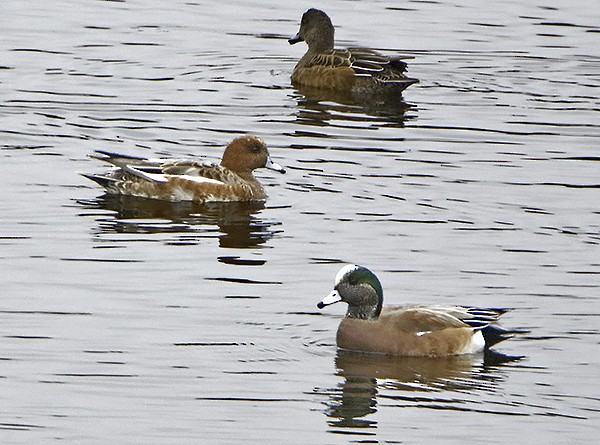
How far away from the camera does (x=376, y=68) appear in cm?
2203

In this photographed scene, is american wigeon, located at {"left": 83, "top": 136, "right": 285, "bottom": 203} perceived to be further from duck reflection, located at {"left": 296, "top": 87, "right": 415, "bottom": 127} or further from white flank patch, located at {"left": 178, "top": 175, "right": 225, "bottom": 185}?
duck reflection, located at {"left": 296, "top": 87, "right": 415, "bottom": 127}

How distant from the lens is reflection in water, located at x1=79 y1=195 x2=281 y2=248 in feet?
48.4

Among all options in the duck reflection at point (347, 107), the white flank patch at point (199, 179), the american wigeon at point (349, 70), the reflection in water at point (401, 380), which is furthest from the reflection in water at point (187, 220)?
the american wigeon at point (349, 70)

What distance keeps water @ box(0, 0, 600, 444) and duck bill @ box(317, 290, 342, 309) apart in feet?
0.98

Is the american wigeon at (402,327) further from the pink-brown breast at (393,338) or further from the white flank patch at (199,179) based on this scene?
the white flank patch at (199,179)

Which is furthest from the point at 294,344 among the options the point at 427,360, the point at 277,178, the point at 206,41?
the point at 206,41

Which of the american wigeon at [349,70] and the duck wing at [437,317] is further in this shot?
the american wigeon at [349,70]

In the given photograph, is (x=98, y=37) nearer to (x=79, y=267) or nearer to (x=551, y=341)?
(x=79, y=267)

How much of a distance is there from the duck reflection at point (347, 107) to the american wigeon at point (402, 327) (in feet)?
27.7

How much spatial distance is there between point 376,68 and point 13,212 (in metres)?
8.04

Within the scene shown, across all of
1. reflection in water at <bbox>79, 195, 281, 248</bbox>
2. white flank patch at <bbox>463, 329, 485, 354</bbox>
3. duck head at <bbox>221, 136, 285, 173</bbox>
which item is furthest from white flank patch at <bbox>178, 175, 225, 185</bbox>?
white flank patch at <bbox>463, 329, 485, 354</bbox>

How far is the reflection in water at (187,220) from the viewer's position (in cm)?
1475

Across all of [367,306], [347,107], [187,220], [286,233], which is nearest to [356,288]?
[367,306]

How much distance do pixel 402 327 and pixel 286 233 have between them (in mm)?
3303
